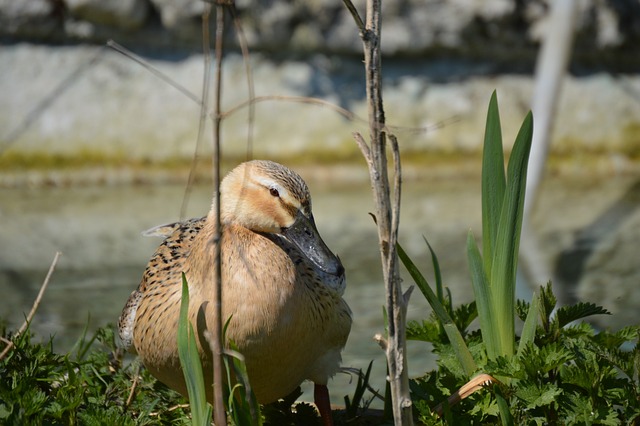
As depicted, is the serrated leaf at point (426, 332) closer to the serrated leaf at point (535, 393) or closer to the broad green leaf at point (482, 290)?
the broad green leaf at point (482, 290)

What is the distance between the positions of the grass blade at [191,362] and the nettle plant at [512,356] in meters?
0.52

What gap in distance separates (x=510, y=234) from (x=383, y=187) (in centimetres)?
54

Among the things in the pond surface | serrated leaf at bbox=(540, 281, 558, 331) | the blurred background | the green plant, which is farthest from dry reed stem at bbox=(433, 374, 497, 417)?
the blurred background

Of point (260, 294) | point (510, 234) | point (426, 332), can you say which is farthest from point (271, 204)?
point (510, 234)

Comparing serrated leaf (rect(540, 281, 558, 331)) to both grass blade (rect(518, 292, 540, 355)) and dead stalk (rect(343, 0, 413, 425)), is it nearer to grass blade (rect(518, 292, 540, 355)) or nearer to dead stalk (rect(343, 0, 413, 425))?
grass blade (rect(518, 292, 540, 355))

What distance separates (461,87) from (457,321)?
4.75 m

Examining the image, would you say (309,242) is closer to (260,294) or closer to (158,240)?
(260,294)

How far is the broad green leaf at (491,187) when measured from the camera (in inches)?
89.7

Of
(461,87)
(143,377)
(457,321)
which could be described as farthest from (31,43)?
(457,321)

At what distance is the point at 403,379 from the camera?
1.95 meters

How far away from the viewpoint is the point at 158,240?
5734 millimetres

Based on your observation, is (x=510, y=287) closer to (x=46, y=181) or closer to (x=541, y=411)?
(x=541, y=411)

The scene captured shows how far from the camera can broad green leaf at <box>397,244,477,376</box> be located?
2.29 meters

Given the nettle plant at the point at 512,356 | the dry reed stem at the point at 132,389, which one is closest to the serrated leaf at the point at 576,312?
the nettle plant at the point at 512,356
